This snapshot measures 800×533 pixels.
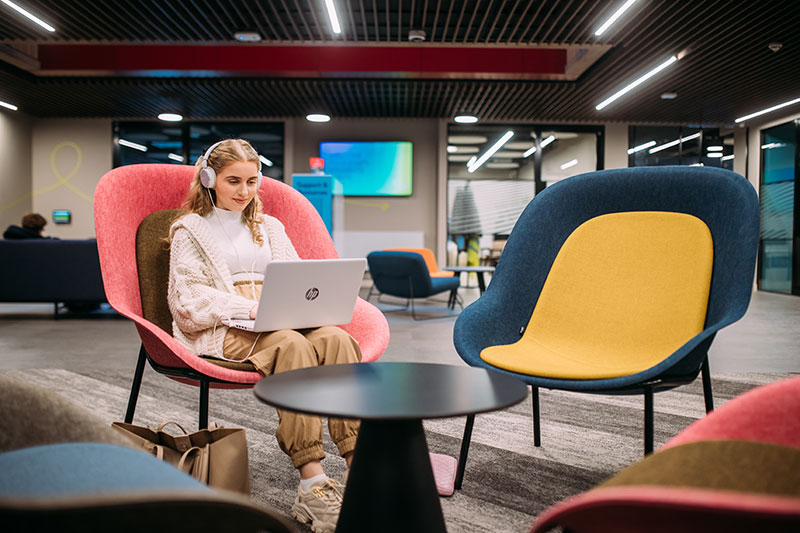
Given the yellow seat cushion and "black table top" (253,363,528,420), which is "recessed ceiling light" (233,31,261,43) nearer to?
the yellow seat cushion

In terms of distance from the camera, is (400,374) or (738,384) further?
(738,384)

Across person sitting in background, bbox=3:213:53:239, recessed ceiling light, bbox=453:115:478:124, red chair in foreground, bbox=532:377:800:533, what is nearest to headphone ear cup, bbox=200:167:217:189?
red chair in foreground, bbox=532:377:800:533

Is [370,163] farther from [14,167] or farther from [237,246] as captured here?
[237,246]

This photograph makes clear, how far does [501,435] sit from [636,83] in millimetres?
6462

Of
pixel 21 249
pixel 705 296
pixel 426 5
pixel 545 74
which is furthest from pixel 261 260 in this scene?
pixel 545 74

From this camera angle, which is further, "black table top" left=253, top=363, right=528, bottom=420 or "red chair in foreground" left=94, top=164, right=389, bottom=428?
"red chair in foreground" left=94, top=164, right=389, bottom=428

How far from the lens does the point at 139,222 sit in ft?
6.91

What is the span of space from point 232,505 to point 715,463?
2.13 ft

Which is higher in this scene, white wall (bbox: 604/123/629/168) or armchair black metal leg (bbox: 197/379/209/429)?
white wall (bbox: 604/123/629/168)

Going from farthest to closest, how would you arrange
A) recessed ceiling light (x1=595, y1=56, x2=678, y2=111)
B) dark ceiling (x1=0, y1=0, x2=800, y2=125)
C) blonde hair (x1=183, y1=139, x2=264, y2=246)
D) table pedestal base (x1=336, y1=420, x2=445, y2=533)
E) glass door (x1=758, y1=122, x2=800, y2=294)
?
glass door (x1=758, y1=122, x2=800, y2=294), recessed ceiling light (x1=595, y1=56, x2=678, y2=111), dark ceiling (x1=0, y1=0, x2=800, y2=125), blonde hair (x1=183, y1=139, x2=264, y2=246), table pedestal base (x1=336, y1=420, x2=445, y2=533)

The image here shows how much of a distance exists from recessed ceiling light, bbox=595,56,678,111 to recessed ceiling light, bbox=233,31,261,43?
14.8ft

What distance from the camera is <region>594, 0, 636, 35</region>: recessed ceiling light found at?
5160 millimetres

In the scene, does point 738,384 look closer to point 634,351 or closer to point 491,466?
point 634,351

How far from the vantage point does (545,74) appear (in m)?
7.19
